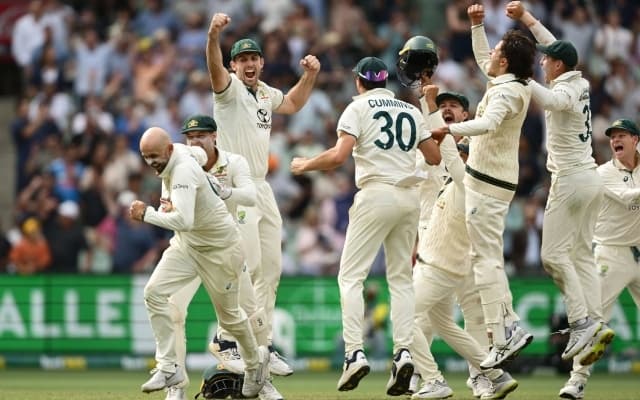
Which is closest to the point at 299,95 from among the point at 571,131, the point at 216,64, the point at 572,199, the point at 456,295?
the point at 216,64

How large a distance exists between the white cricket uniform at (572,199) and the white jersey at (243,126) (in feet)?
9.33

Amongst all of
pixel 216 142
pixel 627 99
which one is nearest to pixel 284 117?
pixel 627 99

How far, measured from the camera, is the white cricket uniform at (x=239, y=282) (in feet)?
43.2

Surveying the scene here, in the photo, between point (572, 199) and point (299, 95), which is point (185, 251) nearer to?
point (299, 95)

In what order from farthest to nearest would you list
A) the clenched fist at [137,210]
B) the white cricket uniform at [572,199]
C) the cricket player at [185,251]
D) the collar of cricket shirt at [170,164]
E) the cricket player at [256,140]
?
the cricket player at [256,140]
the white cricket uniform at [572,199]
the collar of cricket shirt at [170,164]
the cricket player at [185,251]
the clenched fist at [137,210]

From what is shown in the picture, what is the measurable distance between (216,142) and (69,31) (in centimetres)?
1205

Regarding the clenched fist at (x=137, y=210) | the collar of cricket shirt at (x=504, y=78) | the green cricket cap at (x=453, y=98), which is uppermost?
the collar of cricket shirt at (x=504, y=78)

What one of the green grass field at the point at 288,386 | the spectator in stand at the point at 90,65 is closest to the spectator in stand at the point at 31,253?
the green grass field at the point at 288,386

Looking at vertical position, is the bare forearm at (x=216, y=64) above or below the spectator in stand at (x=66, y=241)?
above

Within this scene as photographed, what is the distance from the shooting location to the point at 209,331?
2108cm

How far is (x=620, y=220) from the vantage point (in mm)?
15156

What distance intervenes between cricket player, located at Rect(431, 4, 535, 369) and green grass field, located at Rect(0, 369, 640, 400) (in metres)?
1.23

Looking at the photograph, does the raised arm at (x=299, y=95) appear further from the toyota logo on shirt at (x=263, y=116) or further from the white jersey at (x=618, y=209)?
the white jersey at (x=618, y=209)

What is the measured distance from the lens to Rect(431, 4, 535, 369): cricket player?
13.5 metres
